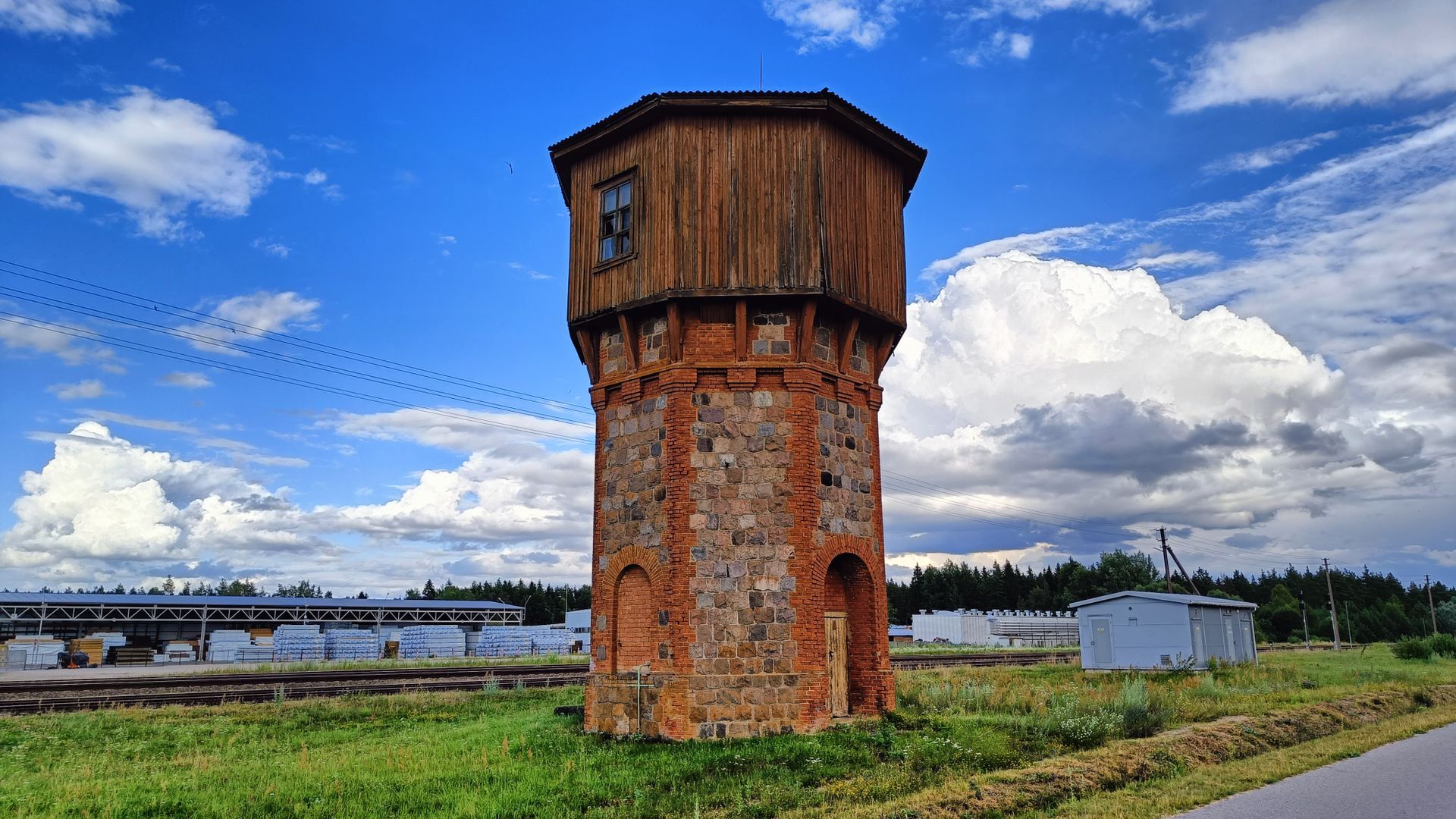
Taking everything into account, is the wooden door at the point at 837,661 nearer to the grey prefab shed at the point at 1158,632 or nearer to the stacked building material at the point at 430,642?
the grey prefab shed at the point at 1158,632

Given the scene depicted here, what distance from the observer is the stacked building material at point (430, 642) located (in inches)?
2130

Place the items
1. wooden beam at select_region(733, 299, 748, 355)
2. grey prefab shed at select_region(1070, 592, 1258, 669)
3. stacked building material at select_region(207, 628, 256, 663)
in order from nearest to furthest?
wooden beam at select_region(733, 299, 748, 355)
grey prefab shed at select_region(1070, 592, 1258, 669)
stacked building material at select_region(207, 628, 256, 663)

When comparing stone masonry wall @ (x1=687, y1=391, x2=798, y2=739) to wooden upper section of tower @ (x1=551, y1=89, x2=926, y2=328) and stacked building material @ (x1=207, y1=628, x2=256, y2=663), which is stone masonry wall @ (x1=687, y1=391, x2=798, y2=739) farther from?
stacked building material @ (x1=207, y1=628, x2=256, y2=663)

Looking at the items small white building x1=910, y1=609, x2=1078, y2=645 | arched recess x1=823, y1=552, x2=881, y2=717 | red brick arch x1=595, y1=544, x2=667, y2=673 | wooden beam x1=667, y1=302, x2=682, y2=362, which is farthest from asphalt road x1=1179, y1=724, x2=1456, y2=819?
small white building x1=910, y1=609, x2=1078, y2=645

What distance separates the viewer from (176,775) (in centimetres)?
1364

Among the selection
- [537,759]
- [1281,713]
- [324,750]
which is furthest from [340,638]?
[1281,713]

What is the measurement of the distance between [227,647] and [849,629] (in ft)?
154

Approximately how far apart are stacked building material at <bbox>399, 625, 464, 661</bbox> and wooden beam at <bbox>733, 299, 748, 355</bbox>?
43240 mm

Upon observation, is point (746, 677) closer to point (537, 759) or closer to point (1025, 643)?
point (537, 759)

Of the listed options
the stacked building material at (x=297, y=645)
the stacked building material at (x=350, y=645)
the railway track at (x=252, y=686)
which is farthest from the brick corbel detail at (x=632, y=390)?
the stacked building material at (x=350, y=645)


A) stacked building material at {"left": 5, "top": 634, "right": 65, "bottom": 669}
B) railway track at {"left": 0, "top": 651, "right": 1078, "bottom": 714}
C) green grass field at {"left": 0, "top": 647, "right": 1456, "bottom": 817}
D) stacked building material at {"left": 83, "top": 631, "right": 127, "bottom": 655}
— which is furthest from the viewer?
stacked building material at {"left": 83, "top": 631, "right": 127, "bottom": 655}

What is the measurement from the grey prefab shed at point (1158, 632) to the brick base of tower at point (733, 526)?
1008 inches

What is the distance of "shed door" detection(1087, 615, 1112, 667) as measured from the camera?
40.2 m

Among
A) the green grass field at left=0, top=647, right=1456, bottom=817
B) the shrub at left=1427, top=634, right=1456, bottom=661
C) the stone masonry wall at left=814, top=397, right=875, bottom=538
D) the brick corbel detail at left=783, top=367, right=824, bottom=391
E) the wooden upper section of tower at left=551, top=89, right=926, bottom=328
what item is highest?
the wooden upper section of tower at left=551, top=89, right=926, bottom=328
